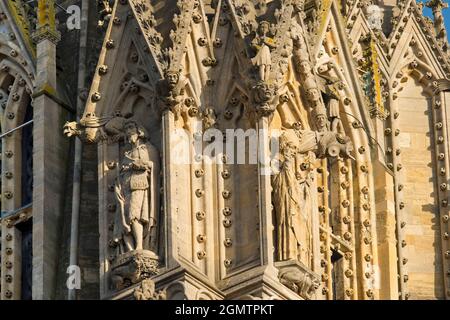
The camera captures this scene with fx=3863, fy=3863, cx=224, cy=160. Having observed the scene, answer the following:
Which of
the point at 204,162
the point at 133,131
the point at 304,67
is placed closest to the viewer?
the point at 204,162

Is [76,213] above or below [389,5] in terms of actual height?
below

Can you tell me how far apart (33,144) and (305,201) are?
4.03 m

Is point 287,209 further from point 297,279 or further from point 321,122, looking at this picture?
point 321,122

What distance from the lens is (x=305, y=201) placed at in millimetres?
46688

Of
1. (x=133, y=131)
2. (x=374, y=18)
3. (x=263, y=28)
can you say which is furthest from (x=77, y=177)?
(x=374, y=18)

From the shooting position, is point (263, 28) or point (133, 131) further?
point (263, 28)

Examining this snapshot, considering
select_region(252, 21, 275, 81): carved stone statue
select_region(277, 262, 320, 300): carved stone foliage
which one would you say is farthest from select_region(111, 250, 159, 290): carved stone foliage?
select_region(252, 21, 275, 81): carved stone statue

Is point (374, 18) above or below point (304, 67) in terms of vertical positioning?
above

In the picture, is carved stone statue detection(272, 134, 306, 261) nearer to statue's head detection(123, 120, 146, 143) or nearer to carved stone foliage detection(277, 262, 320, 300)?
carved stone foliage detection(277, 262, 320, 300)

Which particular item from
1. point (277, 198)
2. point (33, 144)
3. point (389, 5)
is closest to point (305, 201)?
point (277, 198)

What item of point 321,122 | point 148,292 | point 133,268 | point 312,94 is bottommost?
point 148,292

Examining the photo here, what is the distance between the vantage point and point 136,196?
46.2 m

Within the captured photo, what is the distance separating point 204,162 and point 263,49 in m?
1.56
